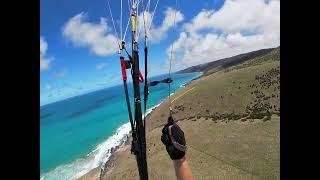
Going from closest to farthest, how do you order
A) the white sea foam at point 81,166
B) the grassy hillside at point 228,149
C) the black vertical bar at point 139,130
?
the black vertical bar at point 139,130 < the grassy hillside at point 228,149 < the white sea foam at point 81,166

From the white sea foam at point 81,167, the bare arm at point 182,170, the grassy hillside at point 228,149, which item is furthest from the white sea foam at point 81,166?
the bare arm at point 182,170

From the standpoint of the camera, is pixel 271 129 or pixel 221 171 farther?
pixel 271 129

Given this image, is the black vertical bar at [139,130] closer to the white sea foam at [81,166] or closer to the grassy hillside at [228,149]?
A: the grassy hillside at [228,149]

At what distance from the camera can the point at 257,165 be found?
2511cm

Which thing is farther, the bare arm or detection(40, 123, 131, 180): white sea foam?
detection(40, 123, 131, 180): white sea foam

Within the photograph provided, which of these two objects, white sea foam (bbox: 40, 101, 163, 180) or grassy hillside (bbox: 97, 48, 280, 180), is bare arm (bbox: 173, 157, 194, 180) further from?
white sea foam (bbox: 40, 101, 163, 180)

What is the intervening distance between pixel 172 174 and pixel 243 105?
125 feet

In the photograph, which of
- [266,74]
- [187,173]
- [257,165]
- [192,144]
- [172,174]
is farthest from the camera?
[266,74]

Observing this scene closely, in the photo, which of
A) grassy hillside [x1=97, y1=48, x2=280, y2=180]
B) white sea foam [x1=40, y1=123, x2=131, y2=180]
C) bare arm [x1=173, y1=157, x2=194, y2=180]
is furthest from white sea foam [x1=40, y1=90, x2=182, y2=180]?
bare arm [x1=173, y1=157, x2=194, y2=180]

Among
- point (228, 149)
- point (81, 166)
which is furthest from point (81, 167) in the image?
point (228, 149)

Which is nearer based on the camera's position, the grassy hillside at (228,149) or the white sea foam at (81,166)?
the grassy hillside at (228,149)
